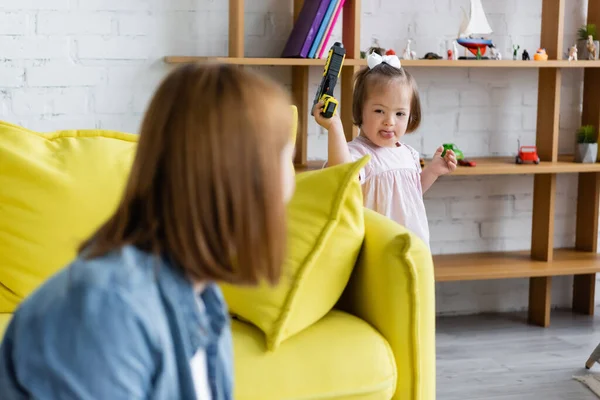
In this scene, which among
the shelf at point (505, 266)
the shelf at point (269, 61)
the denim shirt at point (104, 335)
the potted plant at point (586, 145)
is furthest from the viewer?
the potted plant at point (586, 145)

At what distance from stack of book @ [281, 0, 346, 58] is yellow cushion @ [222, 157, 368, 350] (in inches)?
40.0

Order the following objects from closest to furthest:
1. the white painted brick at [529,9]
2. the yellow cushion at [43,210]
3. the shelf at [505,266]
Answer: the yellow cushion at [43,210], the shelf at [505,266], the white painted brick at [529,9]

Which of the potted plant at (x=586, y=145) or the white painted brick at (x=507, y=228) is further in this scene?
the white painted brick at (x=507, y=228)

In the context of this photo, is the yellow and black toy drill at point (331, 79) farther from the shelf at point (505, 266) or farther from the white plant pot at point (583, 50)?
the white plant pot at point (583, 50)

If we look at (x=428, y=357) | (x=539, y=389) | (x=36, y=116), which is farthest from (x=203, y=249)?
(x=36, y=116)

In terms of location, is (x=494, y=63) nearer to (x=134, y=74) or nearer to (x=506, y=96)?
(x=506, y=96)

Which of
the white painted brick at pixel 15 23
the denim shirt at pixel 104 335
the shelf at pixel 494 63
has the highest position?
the white painted brick at pixel 15 23

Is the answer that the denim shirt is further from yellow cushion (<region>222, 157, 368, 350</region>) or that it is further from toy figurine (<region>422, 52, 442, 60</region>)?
toy figurine (<region>422, 52, 442, 60</region>)

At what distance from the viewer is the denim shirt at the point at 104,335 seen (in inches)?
38.5

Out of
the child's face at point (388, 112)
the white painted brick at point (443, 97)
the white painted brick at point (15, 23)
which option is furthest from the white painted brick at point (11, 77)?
the white painted brick at point (443, 97)

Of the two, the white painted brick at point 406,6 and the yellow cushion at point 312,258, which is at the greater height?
the white painted brick at point 406,6

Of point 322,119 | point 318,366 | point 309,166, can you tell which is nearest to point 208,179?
point 318,366

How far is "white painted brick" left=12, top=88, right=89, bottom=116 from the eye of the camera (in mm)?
3086

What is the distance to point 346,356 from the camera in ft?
6.32
